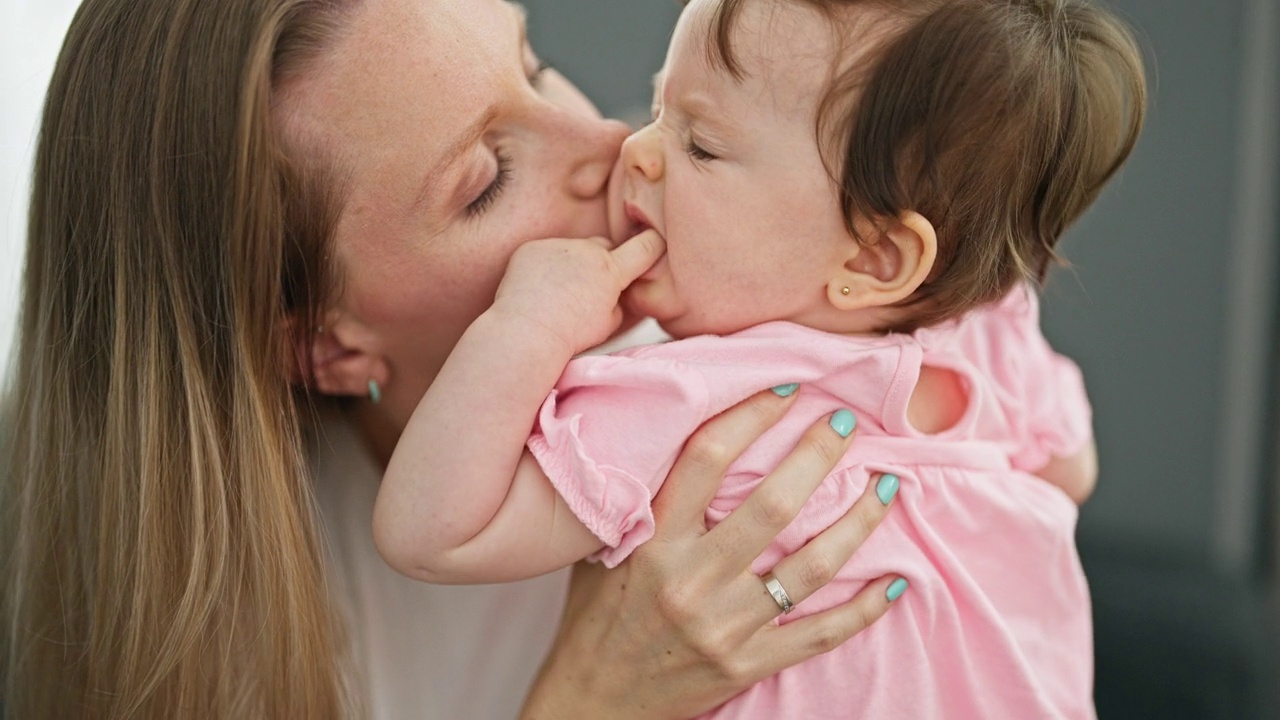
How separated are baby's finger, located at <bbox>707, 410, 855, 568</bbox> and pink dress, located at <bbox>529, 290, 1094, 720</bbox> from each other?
3 centimetres

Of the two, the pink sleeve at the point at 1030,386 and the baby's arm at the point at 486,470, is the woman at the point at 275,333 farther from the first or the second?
the pink sleeve at the point at 1030,386

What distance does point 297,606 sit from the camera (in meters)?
1.28

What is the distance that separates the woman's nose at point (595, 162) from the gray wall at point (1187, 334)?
1.71m

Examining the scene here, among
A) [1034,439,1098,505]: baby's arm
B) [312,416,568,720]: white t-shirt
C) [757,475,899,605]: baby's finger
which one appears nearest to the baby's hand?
[757,475,899,605]: baby's finger

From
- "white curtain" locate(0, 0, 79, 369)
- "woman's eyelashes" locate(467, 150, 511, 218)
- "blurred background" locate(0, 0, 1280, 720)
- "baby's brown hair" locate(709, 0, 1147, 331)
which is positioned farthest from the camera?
"blurred background" locate(0, 0, 1280, 720)

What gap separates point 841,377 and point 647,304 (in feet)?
0.75

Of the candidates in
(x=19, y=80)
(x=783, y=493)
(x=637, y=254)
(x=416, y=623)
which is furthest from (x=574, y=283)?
(x=19, y=80)

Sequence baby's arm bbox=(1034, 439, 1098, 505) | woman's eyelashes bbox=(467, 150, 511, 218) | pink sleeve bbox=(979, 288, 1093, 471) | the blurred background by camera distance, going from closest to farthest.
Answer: woman's eyelashes bbox=(467, 150, 511, 218) < pink sleeve bbox=(979, 288, 1093, 471) < baby's arm bbox=(1034, 439, 1098, 505) < the blurred background

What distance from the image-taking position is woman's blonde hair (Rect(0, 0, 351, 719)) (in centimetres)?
120

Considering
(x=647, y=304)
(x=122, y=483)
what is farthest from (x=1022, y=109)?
(x=122, y=483)

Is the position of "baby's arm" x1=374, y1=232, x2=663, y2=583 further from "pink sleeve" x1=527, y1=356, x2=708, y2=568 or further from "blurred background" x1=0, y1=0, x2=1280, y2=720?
"blurred background" x1=0, y1=0, x2=1280, y2=720

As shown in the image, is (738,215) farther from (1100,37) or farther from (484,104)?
(1100,37)

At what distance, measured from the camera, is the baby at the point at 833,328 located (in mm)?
1106

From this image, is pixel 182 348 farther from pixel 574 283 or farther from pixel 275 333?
pixel 574 283
